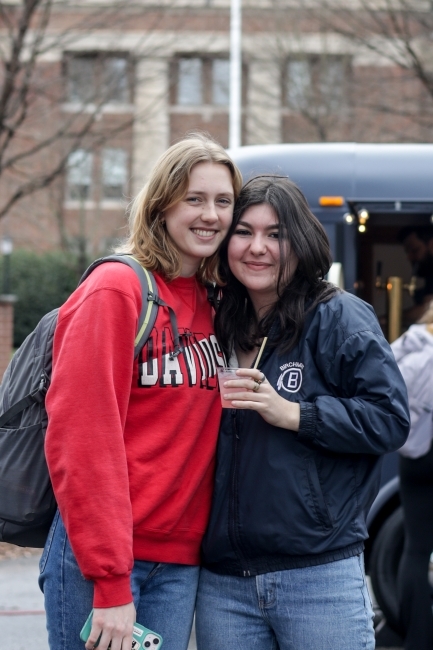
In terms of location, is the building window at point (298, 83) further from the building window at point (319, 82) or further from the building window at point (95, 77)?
the building window at point (95, 77)

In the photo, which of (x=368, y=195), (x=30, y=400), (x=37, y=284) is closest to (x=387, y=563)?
(x=368, y=195)

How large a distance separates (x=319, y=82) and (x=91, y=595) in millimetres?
14448

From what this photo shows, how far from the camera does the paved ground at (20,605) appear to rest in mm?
5004

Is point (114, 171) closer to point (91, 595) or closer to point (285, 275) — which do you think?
point (285, 275)

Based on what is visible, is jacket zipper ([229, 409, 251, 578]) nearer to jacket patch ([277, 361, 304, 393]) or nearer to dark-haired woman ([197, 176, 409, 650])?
dark-haired woman ([197, 176, 409, 650])

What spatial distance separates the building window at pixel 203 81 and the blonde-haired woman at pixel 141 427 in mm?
10418

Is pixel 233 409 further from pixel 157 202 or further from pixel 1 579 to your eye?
pixel 1 579

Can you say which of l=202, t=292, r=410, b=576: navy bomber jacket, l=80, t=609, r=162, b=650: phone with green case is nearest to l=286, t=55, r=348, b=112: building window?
l=202, t=292, r=410, b=576: navy bomber jacket

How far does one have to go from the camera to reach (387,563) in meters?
4.91

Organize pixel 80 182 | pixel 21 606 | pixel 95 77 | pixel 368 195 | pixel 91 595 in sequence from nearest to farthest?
pixel 91 595 < pixel 368 195 < pixel 21 606 < pixel 95 77 < pixel 80 182

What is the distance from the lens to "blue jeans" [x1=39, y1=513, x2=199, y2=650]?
7.23ft

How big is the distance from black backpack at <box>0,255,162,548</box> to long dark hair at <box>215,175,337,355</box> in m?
0.24

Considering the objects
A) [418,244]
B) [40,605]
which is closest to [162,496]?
[40,605]

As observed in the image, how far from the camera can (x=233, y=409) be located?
2363 mm
